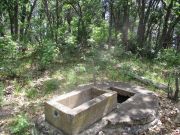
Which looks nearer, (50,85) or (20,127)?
(20,127)

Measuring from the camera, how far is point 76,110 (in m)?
5.17

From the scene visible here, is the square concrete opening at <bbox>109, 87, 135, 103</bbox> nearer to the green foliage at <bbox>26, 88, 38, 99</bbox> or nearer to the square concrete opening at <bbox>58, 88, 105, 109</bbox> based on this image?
the square concrete opening at <bbox>58, 88, 105, 109</bbox>

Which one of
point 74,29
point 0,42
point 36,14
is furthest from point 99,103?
point 36,14

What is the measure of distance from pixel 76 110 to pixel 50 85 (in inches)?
139

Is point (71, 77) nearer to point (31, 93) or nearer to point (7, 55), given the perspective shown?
point (31, 93)

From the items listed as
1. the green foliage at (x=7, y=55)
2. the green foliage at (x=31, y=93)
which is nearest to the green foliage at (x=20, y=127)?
the green foliage at (x=31, y=93)

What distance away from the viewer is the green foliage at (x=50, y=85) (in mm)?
8284

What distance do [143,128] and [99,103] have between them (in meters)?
1.27

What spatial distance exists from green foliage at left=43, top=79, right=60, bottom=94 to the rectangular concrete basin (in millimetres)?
2155

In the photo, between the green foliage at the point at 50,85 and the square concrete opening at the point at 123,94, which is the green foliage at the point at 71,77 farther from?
the square concrete opening at the point at 123,94

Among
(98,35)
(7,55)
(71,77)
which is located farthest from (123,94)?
(98,35)

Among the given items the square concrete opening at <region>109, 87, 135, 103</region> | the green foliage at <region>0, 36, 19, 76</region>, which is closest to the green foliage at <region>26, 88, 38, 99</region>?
the green foliage at <region>0, 36, 19, 76</region>

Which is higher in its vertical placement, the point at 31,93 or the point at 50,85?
the point at 50,85

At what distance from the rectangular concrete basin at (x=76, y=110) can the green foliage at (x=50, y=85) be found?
2155 millimetres
